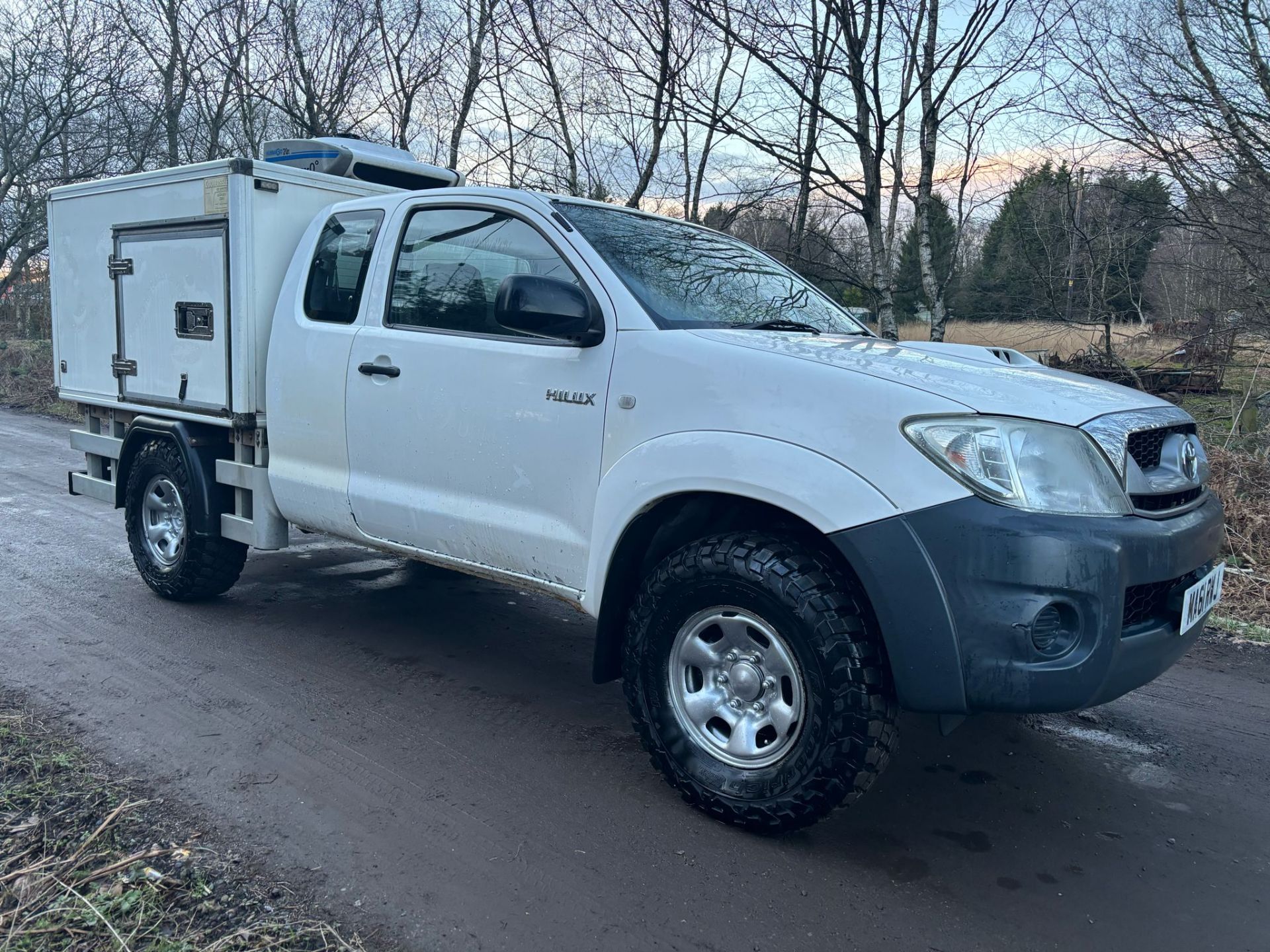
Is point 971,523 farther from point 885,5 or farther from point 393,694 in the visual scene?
point 885,5

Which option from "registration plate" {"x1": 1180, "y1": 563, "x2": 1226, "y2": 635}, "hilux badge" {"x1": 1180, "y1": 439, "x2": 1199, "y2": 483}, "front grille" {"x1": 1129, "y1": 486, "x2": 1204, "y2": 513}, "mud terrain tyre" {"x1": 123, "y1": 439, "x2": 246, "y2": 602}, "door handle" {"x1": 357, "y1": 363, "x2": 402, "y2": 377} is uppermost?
"door handle" {"x1": 357, "y1": 363, "x2": 402, "y2": 377}

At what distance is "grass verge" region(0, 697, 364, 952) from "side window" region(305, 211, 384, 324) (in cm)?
226

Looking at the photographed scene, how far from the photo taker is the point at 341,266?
4703 mm

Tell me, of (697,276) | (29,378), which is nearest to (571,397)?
(697,276)

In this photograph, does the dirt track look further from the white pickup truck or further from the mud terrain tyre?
the white pickup truck

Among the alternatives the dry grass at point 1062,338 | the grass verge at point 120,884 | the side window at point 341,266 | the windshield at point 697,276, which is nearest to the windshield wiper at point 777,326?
the windshield at point 697,276

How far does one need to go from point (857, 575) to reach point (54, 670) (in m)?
3.69

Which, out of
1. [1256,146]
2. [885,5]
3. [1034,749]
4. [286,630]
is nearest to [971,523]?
[1034,749]

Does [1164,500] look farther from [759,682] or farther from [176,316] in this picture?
[176,316]

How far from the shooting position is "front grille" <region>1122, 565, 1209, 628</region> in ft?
9.65

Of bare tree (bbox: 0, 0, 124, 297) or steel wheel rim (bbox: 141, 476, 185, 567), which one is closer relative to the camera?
steel wheel rim (bbox: 141, 476, 185, 567)

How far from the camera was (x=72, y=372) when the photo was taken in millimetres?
6352

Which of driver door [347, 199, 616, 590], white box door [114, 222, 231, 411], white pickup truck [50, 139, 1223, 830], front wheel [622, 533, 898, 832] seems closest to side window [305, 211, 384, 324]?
white pickup truck [50, 139, 1223, 830]

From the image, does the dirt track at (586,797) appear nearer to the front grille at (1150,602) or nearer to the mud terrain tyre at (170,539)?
the mud terrain tyre at (170,539)
